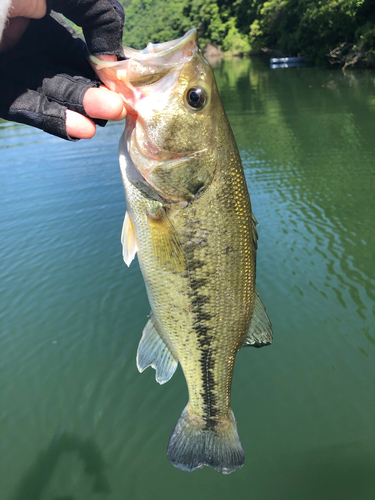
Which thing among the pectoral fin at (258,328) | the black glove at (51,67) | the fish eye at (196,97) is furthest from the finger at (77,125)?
the pectoral fin at (258,328)

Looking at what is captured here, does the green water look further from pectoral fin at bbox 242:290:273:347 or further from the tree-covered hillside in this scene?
the tree-covered hillside

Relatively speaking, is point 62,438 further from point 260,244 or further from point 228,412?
point 260,244

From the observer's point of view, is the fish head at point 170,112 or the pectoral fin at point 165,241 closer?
the fish head at point 170,112

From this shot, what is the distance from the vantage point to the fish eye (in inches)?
84.1

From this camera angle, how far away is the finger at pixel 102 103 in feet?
6.26

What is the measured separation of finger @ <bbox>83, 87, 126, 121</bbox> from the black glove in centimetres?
4

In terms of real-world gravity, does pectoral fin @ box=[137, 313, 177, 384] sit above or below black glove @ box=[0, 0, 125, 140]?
below

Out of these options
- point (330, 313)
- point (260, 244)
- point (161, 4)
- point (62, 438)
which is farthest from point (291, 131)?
point (161, 4)

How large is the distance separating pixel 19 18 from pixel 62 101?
0.42 meters

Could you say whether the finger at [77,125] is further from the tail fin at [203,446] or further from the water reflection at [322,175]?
the water reflection at [322,175]

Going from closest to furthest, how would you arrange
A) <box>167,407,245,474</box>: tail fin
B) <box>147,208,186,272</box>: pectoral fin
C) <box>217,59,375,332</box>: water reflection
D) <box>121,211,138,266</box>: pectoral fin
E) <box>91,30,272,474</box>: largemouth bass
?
<box>91,30,272,474</box>: largemouth bass → <box>147,208,186,272</box>: pectoral fin → <box>121,211,138,266</box>: pectoral fin → <box>167,407,245,474</box>: tail fin → <box>217,59,375,332</box>: water reflection

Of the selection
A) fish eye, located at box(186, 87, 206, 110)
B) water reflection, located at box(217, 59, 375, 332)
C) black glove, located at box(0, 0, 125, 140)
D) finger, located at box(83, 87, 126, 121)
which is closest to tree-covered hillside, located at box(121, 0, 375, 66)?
Result: water reflection, located at box(217, 59, 375, 332)

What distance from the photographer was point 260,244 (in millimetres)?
7871

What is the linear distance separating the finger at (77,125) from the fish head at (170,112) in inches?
10.0
